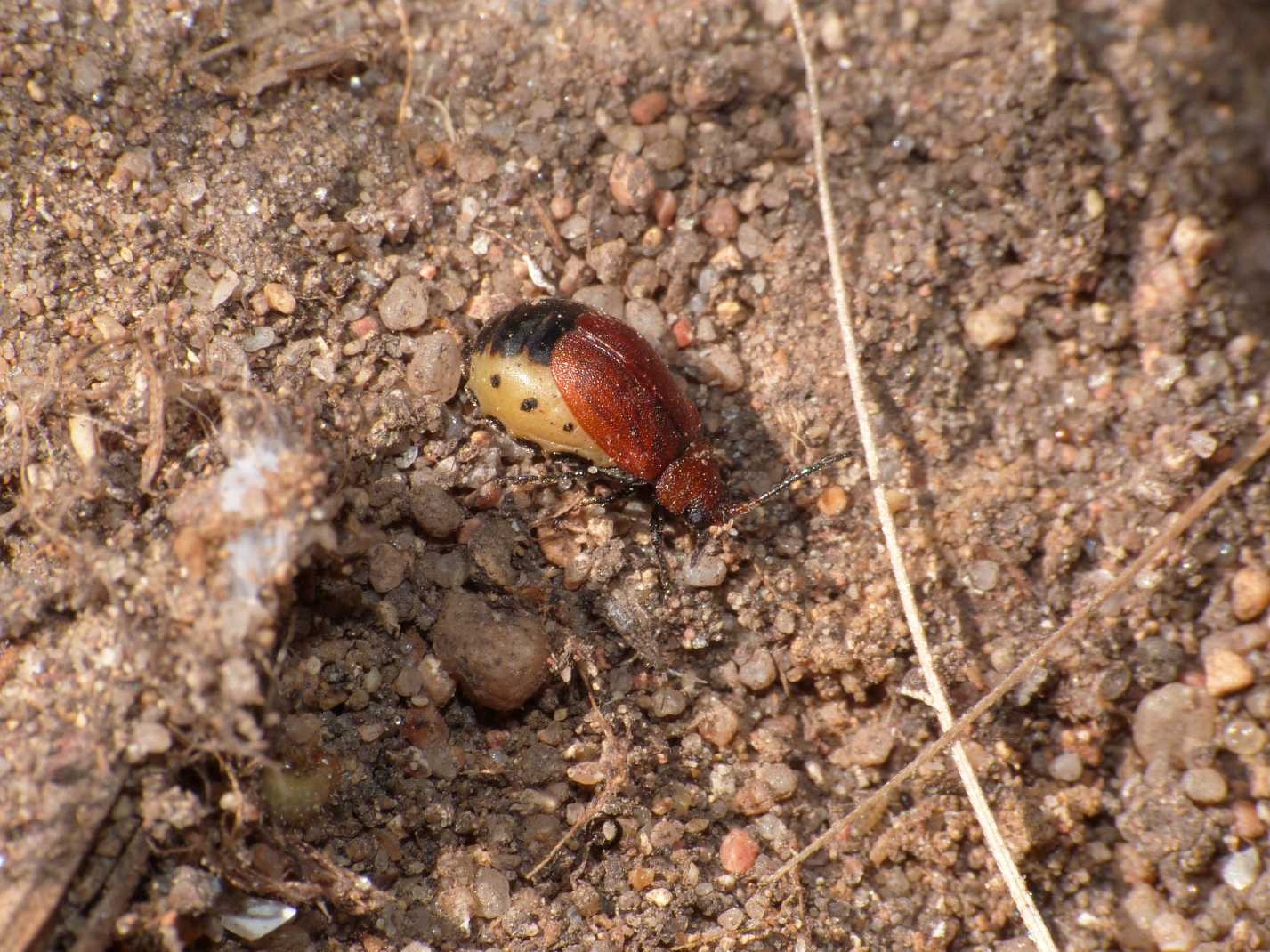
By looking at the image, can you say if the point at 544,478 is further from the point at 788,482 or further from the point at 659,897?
the point at 659,897

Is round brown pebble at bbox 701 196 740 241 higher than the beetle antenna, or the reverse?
round brown pebble at bbox 701 196 740 241

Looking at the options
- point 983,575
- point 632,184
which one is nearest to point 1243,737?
point 983,575

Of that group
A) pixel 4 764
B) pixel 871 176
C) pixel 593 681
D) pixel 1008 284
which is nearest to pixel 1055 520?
pixel 1008 284

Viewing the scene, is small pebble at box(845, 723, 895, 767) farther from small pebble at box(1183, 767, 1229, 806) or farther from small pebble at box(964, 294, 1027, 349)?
small pebble at box(964, 294, 1027, 349)

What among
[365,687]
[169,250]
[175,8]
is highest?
[175,8]

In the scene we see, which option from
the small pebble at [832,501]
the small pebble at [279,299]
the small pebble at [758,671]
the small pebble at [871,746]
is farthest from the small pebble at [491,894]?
the small pebble at [279,299]

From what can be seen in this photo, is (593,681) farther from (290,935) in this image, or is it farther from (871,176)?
(871,176)

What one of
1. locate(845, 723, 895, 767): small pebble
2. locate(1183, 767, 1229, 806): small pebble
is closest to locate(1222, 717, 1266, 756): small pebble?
locate(1183, 767, 1229, 806): small pebble
